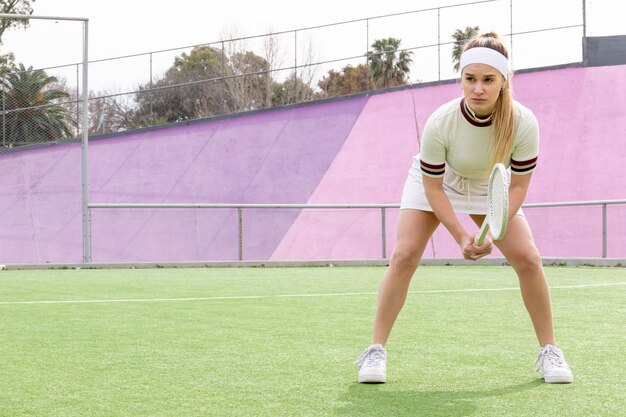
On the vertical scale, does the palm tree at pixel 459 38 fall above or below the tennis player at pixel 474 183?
above

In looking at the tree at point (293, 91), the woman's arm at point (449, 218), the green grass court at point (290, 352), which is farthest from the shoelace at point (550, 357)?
the tree at point (293, 91)

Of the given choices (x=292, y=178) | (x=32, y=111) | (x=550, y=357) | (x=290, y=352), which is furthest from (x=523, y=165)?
(x=32, y=111)

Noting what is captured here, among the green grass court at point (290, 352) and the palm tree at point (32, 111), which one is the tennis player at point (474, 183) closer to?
the green grass court at point (290, 352)

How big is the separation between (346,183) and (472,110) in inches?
855

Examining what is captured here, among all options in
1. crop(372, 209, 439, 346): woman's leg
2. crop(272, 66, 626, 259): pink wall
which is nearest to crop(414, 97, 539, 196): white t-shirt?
crop(372, 209, 439, 346): woman's leg

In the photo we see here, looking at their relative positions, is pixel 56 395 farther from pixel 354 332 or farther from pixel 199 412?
pixel 354 332

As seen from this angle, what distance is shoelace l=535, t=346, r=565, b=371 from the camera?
4875 mm

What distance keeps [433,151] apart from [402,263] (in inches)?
24.7

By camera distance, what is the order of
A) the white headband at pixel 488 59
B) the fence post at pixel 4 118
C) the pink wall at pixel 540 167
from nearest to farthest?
1. the white headband at pixel 488 59
2. the pink wall at pixel 540 167
3. the fence post at pixel 4 118

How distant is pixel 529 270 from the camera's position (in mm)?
5020

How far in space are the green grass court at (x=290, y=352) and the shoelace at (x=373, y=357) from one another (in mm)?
137

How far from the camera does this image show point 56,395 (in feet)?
14.9

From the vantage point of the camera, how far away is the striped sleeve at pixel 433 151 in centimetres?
492

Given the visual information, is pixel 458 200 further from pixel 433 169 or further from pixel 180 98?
pixel 180 98
